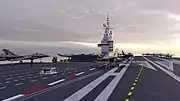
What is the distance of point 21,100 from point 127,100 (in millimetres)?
5166

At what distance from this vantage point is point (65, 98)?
50.3ft

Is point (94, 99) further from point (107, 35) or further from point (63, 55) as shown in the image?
point (63, 55)

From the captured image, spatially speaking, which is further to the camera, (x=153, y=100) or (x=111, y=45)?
(x=111, y=45)

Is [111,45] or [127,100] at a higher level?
[111,45]

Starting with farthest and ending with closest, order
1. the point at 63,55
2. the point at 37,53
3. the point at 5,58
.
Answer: the point at 63,55
the point at 37,53
the point at 5,58

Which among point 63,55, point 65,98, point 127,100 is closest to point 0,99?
point 65,98

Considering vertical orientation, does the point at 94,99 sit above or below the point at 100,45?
below

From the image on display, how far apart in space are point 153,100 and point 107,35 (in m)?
57.1

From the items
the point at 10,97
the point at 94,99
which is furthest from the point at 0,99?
the point at 94,99

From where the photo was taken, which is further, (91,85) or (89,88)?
(91,85)

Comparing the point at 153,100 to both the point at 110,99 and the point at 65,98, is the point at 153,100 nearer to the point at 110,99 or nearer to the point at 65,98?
the point at 110,99

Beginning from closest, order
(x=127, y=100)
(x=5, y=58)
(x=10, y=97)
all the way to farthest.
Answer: (x=127, y=100)
(x=10, y=97)
(x=5, y=58)

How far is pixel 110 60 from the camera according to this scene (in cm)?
5328

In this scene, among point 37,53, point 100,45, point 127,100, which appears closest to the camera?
→ point 127,100
